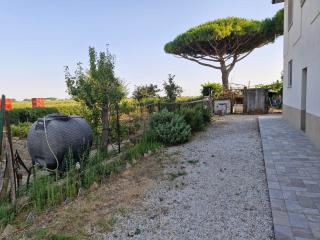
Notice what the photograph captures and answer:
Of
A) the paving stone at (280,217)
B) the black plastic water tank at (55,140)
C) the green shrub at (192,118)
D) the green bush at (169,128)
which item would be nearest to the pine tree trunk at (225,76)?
the green shrub at (192,118)

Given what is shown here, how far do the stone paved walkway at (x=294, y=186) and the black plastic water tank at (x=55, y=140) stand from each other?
3272 mm

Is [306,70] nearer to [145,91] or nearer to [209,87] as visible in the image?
[145,91]

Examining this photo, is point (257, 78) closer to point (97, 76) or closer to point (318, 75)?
point (318, 75)

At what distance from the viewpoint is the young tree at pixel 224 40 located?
65.9 ft

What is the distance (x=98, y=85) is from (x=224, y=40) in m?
17.6

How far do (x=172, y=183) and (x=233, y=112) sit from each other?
13125mm

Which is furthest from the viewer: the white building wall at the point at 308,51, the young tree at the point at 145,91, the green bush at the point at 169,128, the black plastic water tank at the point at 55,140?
the young tree at the point at 145,91

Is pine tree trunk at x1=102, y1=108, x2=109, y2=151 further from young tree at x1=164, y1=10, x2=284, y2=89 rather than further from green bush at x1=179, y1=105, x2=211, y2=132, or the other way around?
young tree at x1=164, y1=10, x2=284, y2=89

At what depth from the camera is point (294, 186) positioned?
3.70 m

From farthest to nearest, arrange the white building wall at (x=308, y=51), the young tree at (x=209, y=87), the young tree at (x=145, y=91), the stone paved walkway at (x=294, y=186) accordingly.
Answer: the young tree at (x=209, y=87), the young tree at (x=145, y=91), the white building wall at (x=308, y=51), the stone paved walkway at (x=294, y=186)

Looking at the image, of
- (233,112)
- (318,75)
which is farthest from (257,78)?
(318,75)

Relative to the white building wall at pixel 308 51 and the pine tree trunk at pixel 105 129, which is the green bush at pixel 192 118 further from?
the white building wall at pixel 308 51

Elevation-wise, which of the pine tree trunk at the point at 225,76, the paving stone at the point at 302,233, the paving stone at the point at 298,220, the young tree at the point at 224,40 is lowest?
the paving stone at the point at 302,233

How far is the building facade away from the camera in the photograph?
6.15 m
